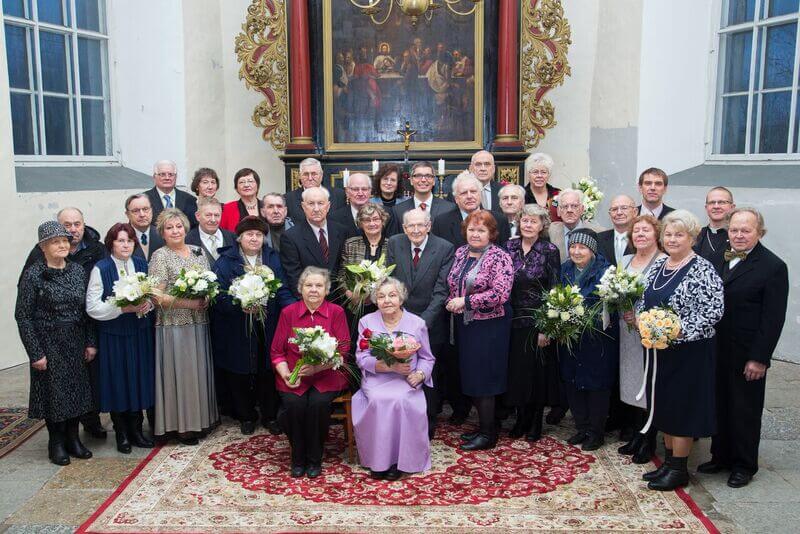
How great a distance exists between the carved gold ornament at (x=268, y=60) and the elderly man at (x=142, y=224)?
171 inches

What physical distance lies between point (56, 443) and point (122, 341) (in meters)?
0.91

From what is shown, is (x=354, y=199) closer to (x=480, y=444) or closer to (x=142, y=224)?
(x=142, y=224)

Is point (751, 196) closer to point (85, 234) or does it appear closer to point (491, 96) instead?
point (491, 96)

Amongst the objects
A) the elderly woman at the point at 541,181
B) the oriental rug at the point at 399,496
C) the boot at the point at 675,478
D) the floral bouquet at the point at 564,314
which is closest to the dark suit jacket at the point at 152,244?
the oriental rug at the point at 399,496

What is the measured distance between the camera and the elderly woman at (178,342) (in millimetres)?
5871

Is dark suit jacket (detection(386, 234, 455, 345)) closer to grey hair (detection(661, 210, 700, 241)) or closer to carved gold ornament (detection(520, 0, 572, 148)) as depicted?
A: grey hair (detection(661, 210, 700, 241))

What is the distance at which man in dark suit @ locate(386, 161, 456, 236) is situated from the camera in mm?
6707

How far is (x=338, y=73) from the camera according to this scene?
35.5 feet

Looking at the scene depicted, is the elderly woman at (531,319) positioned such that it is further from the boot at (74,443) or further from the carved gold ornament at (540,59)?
the carved gold ornament at (540,59)

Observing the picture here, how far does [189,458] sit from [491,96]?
6.80 m

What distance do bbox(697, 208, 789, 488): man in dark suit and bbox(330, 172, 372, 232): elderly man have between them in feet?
9.70

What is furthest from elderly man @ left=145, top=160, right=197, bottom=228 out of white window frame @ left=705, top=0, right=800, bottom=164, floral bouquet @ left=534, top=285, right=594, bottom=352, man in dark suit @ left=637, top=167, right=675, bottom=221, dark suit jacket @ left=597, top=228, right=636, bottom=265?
white window frame @ left=705, top=0, right=800, bottom=164

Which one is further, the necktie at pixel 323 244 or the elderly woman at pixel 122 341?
the necktie at pixel 323 244

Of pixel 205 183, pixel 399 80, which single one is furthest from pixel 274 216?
pixel 399 80
